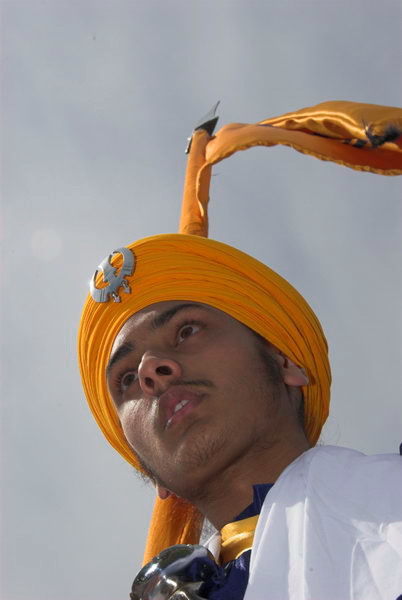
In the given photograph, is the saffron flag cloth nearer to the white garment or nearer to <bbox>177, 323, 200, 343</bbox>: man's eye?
<bbox>177, 323, 200, 343</bbox>: man's eye

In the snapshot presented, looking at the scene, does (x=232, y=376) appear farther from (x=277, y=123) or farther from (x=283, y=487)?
(x=277, y=123)

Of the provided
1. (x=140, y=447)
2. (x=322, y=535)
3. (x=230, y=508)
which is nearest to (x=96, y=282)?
(x=140, y=447)

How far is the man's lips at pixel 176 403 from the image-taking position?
9.31 ft

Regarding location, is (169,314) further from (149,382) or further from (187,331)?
(149,382)

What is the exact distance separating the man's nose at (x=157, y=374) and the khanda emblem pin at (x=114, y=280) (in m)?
0.53

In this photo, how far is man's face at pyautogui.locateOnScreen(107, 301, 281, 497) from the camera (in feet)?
9.27

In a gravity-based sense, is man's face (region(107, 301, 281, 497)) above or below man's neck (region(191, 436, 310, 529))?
above

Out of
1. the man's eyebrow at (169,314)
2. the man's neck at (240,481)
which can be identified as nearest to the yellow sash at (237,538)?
the man's neck at (240,481)

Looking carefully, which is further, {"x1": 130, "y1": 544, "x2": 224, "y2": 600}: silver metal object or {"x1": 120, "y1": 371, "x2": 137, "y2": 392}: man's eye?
{"x1": 120, "y1": 371, "x2": 137, "y2": 392}: man's eye

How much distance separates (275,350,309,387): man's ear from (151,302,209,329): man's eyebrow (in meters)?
0.38

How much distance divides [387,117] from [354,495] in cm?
203

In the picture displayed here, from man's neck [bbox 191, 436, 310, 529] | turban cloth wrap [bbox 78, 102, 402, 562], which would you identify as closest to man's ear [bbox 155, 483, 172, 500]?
turban cloth wrap [bbox 78, 102, 402, 562]

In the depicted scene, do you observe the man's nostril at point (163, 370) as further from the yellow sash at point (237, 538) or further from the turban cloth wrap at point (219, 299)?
the yellow sash at point (237, 538)

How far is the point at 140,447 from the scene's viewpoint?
3.05 meters
